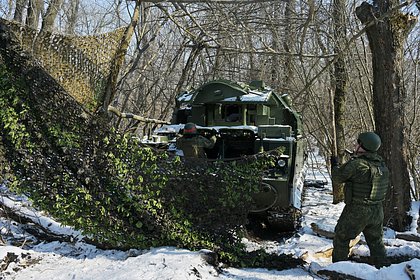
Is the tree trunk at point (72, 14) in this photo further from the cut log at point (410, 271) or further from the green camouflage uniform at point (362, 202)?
the cut log at point (410, 271)

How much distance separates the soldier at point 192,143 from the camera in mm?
7043

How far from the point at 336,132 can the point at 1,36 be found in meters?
8.27

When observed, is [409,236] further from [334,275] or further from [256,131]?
[256,131]

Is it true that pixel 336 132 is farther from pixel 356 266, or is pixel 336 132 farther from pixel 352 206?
pixel 356 266

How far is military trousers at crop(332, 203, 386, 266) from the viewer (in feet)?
16.1

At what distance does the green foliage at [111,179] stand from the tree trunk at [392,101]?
298 centimetres

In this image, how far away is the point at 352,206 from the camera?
4.97m

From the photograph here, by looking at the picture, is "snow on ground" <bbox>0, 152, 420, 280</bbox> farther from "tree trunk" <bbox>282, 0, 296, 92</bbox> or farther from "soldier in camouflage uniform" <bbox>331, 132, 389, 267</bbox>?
"tree trunk" <bbox>282, 0, 296, 92</bbox>

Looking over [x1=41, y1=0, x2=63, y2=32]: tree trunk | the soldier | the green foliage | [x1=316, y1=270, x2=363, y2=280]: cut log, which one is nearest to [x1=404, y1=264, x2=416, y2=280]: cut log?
[x1=316, y1=270, x2=363, y2=280]: cut log

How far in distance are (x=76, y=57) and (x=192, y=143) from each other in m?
2.39

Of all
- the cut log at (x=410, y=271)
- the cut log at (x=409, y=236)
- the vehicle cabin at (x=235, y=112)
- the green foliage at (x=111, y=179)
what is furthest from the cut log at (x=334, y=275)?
the vehicle cabin at (x=235, y=112)

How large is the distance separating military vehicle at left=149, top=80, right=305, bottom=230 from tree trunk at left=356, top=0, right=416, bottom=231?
5.08ft

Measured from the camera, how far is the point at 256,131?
7152 mm

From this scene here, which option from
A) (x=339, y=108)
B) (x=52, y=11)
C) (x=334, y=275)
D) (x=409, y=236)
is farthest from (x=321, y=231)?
(x=52, y=11)
